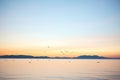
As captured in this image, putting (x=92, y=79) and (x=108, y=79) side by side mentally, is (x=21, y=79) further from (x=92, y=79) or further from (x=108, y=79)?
(x=108, y=79)

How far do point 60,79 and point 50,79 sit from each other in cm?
118

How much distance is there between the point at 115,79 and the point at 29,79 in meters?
9.99

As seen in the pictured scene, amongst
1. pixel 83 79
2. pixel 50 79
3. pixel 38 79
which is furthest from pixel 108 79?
pixel 38 79

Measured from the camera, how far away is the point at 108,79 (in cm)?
2161

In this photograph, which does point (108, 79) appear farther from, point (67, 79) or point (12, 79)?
point (12, 79)

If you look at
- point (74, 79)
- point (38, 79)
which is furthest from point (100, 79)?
point (38, 79)

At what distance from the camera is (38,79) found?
21312 mm

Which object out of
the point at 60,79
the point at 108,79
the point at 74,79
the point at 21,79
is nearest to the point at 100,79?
the point at 108,79

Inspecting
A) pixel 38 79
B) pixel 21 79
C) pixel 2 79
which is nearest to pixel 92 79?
pixel 38 79

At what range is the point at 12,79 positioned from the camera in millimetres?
→ 21562

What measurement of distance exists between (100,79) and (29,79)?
828 cm

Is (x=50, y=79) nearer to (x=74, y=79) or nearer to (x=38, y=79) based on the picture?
(x=38, y=79)

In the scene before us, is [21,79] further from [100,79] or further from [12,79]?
[100,79]

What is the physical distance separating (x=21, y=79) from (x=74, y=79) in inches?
243
